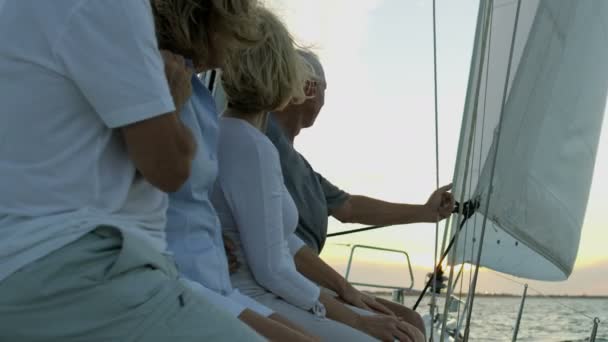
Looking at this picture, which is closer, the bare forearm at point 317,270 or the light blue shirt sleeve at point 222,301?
the light blue shirt sleeve at point 222,301

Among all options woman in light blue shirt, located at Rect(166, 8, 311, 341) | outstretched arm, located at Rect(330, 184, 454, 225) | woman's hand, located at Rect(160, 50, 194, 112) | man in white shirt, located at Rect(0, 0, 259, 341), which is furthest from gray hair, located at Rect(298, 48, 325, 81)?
man in white shirt, located at Rect(0, 0, 259, 341)

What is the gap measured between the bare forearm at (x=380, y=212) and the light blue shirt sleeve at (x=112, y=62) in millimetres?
1564

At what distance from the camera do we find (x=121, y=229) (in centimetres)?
86

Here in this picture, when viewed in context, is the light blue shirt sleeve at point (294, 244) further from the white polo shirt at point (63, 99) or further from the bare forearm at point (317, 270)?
the white polo shirt at point (63, 99)

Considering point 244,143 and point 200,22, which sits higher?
point 200,22

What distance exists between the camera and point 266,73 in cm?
150

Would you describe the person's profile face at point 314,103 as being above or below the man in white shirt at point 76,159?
above

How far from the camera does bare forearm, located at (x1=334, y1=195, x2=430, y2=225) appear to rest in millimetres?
2395

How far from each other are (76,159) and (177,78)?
0.18 metres

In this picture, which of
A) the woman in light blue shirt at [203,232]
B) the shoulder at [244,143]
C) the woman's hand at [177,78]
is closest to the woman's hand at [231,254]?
the shoulder at [244,143]

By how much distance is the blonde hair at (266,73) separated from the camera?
4.85 ft

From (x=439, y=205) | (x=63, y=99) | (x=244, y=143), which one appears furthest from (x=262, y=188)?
(x=439, y=205)

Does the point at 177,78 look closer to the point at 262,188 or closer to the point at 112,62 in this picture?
the point at 112,62

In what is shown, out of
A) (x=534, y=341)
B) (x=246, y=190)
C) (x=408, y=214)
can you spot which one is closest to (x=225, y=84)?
(x=246, y=190)
